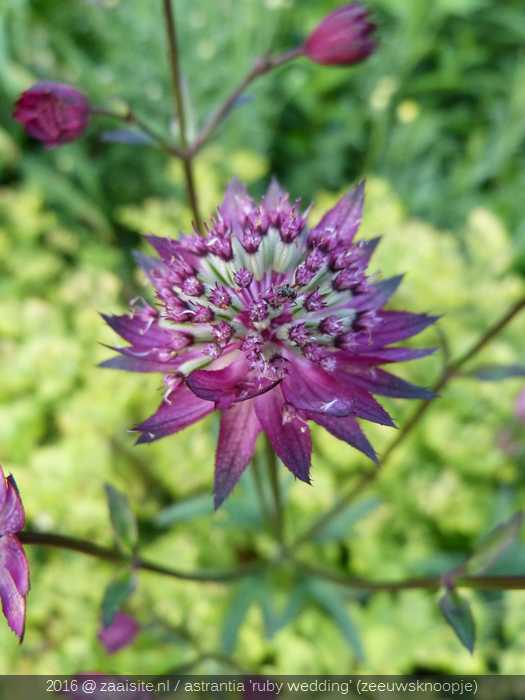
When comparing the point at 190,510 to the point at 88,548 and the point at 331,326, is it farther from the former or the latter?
the point at 331,326

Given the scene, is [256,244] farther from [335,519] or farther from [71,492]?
[71,492]

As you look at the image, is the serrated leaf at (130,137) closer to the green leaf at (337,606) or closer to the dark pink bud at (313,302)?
the dark pink bud at (313,302)

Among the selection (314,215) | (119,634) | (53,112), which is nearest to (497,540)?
(119,634)

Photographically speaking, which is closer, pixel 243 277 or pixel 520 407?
pixel 243 277

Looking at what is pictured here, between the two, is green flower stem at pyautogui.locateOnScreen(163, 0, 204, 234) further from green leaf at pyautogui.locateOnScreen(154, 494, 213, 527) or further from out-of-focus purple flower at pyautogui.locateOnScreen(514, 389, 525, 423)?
out-of-focus purple flower at pyautogui.locateOnScreen(514, 389, 525, 423)

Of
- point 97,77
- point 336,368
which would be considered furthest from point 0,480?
point 97,77

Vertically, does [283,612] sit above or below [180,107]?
below

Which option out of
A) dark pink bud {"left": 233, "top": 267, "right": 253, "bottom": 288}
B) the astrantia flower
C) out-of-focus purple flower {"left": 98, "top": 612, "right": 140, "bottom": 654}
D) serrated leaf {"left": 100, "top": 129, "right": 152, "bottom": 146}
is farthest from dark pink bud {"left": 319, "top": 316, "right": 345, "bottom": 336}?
out-of-focus purple flower {"left": 98, "top": 612, "right": 140, "bottom": 654}
